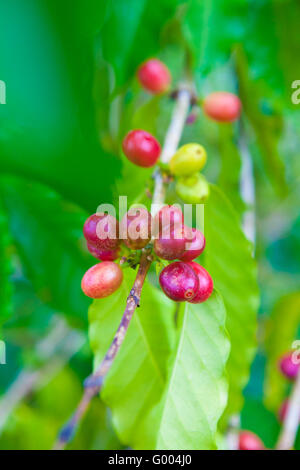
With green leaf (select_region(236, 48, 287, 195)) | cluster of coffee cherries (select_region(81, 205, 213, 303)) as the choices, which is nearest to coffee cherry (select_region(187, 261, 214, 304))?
cluster of coffee cherries (select_region(81, 205, 213, 303))

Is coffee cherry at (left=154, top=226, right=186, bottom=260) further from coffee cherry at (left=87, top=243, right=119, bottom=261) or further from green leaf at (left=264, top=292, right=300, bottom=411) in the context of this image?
green leaf at (left=264, top=292, right=300, bottom=411)

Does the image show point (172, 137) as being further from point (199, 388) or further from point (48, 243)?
point (199, 388)

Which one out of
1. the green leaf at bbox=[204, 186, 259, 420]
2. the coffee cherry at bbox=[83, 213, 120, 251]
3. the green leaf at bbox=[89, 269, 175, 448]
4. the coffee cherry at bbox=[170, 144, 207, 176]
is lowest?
the green leaf at bbox=[89, 269, 175, 448]

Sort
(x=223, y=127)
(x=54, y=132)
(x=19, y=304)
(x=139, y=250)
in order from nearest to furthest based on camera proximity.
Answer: (x=139, y=250), (x=54, y=132), (x=223, y=127), (x=19, y=304)

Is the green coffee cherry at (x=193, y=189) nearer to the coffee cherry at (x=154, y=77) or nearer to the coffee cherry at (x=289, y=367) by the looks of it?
the coffee cherry at (x=154, y=77)
